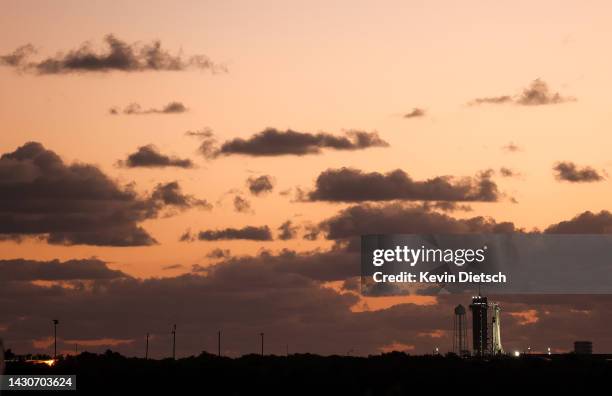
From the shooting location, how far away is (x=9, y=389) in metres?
133

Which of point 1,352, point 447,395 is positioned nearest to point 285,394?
point 447,395

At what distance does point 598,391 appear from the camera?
16388cm

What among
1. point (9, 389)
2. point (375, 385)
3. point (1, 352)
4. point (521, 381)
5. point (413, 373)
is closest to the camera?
point (1, 352)

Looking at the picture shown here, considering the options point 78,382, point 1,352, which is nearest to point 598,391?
point 78,382

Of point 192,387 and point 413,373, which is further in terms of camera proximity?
point 413,373

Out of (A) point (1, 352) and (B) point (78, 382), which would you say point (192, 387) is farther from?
(A) point (1, 352)

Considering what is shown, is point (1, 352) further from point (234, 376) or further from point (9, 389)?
point (234, 376)

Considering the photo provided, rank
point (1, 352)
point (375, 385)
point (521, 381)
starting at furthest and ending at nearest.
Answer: point (521, 381), point (375, 385), point (1, 352)

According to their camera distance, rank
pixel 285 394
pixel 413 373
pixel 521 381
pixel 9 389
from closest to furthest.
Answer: pixel 9 389
pixel 285 394
pixel 521 381
pixel 413 373

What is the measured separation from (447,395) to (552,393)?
13149 mm

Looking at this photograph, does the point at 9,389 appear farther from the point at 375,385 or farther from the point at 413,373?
the point at 413,373

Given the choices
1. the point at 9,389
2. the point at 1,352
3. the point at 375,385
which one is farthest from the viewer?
the point at 375,385

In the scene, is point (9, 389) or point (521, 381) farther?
point (521, 381)

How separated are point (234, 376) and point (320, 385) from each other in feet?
91.1
